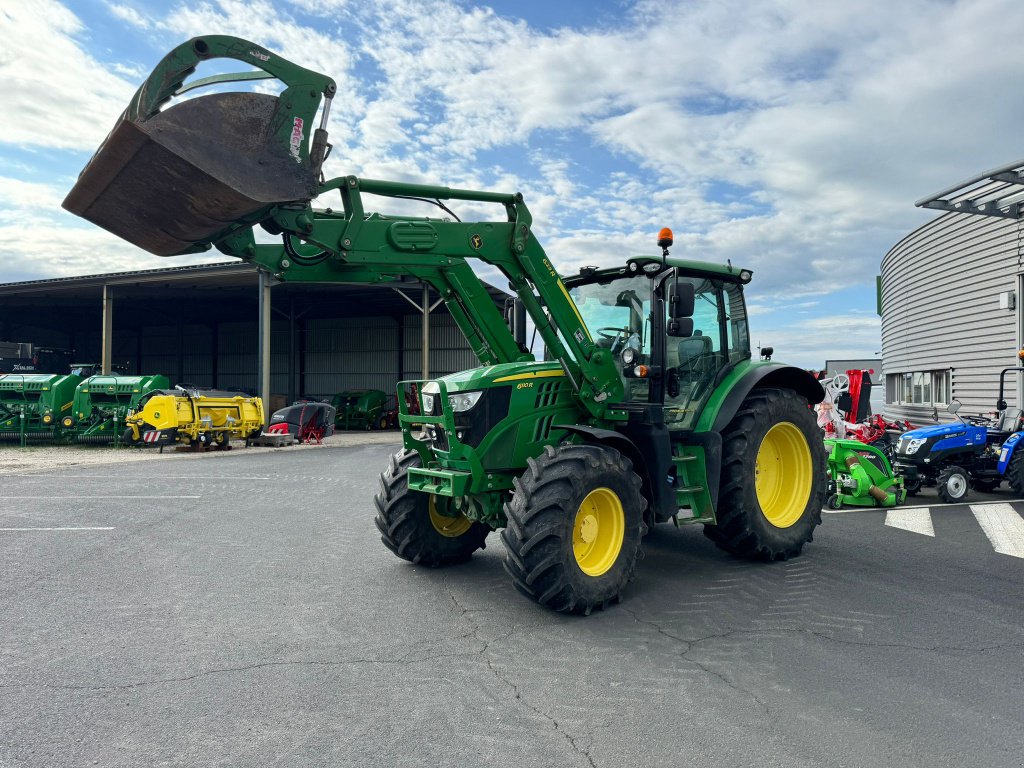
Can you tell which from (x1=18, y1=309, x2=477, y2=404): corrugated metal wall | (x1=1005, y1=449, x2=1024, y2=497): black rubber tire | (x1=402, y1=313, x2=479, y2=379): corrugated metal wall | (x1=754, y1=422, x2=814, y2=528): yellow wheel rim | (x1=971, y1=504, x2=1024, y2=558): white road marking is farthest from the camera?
(x1=18, y1=309, x2=477, y2=404): corrugated metal wall

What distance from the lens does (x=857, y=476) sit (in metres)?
9.59

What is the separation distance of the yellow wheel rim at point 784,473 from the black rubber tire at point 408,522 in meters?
2.89

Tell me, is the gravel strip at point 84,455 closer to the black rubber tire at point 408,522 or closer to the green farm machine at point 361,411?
the green farm machine at point 361,411

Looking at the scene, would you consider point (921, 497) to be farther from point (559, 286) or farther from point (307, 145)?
point (307, 145)

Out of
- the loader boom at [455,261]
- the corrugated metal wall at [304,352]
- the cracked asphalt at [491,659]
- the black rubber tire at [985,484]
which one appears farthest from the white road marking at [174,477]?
the corrugated metal wall at [304,352]

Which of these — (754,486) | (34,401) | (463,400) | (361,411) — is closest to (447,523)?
(463,400)

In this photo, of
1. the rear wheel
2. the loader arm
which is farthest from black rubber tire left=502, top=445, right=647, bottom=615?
the rear wheel

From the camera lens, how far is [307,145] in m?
4.32

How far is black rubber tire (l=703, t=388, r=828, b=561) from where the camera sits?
5957mm

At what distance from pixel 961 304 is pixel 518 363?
16.2m

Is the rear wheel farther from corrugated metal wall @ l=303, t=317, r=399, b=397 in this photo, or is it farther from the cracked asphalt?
corrugated metal wall @ l=303, t=317, r=399, b=397

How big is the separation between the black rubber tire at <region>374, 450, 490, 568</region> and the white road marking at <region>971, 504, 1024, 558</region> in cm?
527

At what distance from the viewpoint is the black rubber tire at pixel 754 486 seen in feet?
19.5

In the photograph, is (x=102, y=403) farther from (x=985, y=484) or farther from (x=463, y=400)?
(x=985, y=484)
